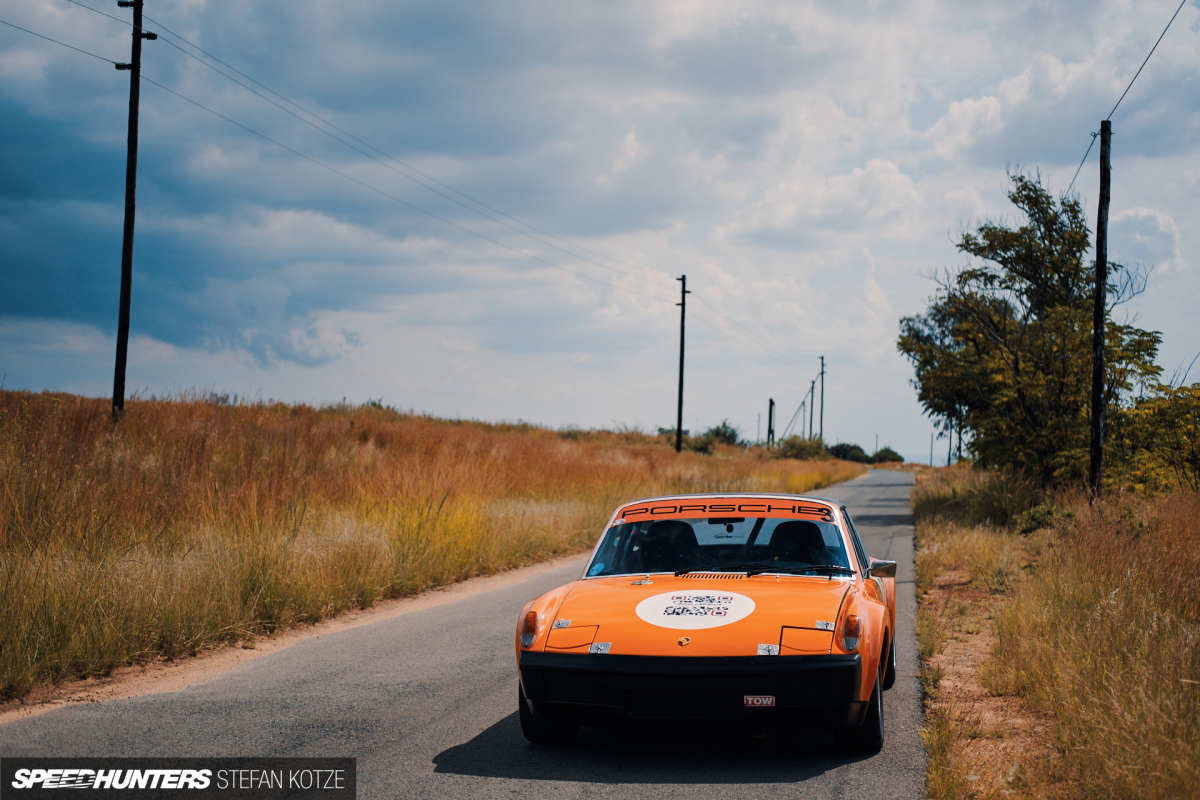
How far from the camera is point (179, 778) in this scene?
4824 mm

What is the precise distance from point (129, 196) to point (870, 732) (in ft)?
75.4

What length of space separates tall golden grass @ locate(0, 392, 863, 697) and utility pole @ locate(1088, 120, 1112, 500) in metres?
10.1

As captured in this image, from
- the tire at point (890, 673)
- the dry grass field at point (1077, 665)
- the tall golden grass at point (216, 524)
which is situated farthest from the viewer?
the tall golden grass at point (216, 524)

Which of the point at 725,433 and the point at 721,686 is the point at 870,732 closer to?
the point at 721,686

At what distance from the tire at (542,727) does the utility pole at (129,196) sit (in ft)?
66.0

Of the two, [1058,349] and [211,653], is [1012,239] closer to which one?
[1058,349]

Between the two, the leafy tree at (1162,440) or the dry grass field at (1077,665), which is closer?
the dry grass field at (1077,665)

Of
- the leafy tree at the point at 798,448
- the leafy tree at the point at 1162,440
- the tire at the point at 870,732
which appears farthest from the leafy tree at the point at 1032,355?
the leafy tree at the point at 798,448

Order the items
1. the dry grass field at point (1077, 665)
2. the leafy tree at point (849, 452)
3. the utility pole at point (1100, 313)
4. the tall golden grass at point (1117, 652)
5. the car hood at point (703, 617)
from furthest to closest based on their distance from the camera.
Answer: the leafy tree at point (849, 452) → the utility pole at point (1100, 313) → the car hood at point (703, 617) → the dry grass field at point (1077, 665) → the tall golden grass at point (1117, 652)

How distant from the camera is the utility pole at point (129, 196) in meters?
22.5

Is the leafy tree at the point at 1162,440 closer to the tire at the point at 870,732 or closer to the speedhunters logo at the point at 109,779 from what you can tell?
the tire at the point at 870,732

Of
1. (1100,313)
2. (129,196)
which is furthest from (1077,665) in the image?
(129,196)

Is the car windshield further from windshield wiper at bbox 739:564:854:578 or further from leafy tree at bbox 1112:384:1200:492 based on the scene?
leafy tree at bbox 1112:384:1200:492

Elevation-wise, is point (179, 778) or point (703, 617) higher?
point (703, 617)
